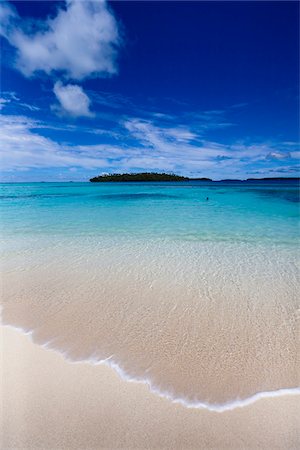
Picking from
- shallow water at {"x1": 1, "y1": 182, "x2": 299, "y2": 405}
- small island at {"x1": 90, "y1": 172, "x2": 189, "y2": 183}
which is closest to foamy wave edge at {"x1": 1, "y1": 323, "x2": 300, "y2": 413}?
shallow water at {"x1": 1, "y1": 182, "x2": 299, "y2": 405}

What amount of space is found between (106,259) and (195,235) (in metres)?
4.34

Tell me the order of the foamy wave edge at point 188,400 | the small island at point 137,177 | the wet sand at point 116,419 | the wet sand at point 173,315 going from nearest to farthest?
the wet sand at point 116,419 < the foamy wave edge at point 188,400 < the wet sand at point 173,315 < the small island at point 137,177

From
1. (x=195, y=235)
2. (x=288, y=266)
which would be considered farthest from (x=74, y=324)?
(x=195, y=235)

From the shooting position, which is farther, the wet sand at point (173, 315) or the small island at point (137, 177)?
the small island at point (137, 177)

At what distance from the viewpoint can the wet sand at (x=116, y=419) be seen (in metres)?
2.26

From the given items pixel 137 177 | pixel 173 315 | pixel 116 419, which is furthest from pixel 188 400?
pixel 137 177

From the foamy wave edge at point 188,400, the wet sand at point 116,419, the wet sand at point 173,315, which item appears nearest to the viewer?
the wet sand at point 116,419

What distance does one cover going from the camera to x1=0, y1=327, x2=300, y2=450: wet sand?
226cm

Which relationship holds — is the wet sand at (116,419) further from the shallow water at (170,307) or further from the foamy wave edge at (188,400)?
the shallow water at (170,307)

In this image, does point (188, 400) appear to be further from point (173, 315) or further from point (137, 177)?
point (137, 177)

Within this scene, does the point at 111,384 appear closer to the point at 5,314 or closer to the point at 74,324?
the point at 74,324

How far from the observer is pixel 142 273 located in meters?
6.04

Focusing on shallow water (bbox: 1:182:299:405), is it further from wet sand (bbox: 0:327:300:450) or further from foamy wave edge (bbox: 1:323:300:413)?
wet sand (bbox: 0:327:300:450)

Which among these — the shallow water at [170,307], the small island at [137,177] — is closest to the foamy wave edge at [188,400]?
the shallow water at [170,307]
